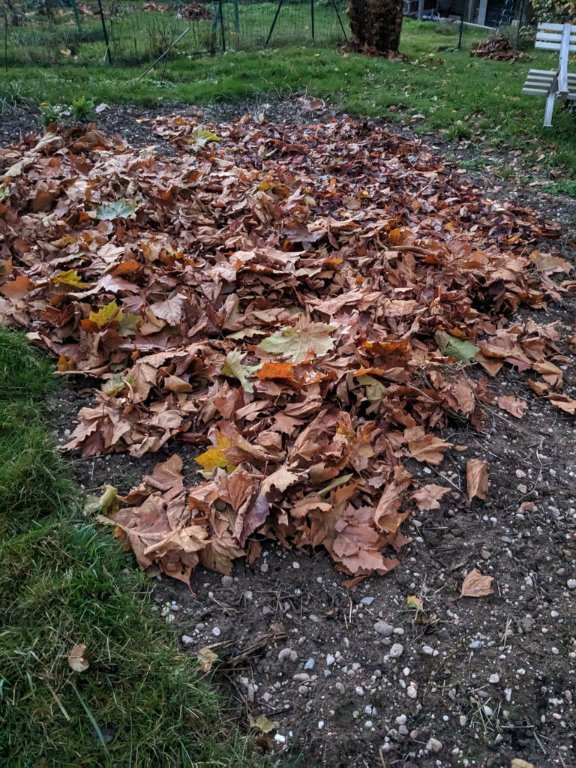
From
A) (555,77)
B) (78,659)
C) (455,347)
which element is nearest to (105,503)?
(78,659)

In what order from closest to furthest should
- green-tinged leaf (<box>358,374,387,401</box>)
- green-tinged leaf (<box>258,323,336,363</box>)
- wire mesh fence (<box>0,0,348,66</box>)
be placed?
green-tinged leaf (<box>358,374,387,401</box>) < green-tinged leaf (<box>258,323,336,363</box>) < wire mesh fence (<box>0,0,348,66</box>)

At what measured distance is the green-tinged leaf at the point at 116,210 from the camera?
14.3 feet

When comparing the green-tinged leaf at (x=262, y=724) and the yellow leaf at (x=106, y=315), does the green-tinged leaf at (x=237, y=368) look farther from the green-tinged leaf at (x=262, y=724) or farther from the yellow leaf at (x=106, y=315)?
the green-tinged leaf at (x=262, y=724)

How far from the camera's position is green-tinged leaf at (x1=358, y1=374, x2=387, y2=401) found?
289 centimetres

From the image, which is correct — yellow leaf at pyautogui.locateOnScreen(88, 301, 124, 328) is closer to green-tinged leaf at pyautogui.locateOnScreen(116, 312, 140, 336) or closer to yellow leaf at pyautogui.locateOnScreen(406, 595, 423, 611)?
green-tinged leaf at pyautogui.locateOnScreen(116, 312, 140, 336)

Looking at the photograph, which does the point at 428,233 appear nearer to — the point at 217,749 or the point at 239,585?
the point at 239,585

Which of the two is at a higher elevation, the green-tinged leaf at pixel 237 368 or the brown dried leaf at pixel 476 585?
the green-tinged leaf at pixel 237 368

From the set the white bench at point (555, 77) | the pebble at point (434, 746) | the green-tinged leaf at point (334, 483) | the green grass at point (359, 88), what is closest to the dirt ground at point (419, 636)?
the pebble at point (434, 746)

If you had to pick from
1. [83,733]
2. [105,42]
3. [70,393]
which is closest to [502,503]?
[83,733]

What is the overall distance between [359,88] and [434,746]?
881 cm

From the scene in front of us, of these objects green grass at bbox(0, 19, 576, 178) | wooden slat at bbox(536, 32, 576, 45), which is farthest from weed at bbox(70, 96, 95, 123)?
wooden slat at bbox(536, 32, 576, 45)

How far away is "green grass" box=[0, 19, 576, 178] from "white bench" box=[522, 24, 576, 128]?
0.34 metres

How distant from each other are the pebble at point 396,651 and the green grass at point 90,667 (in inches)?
21.3

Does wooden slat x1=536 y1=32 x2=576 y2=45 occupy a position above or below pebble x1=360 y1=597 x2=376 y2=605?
above
